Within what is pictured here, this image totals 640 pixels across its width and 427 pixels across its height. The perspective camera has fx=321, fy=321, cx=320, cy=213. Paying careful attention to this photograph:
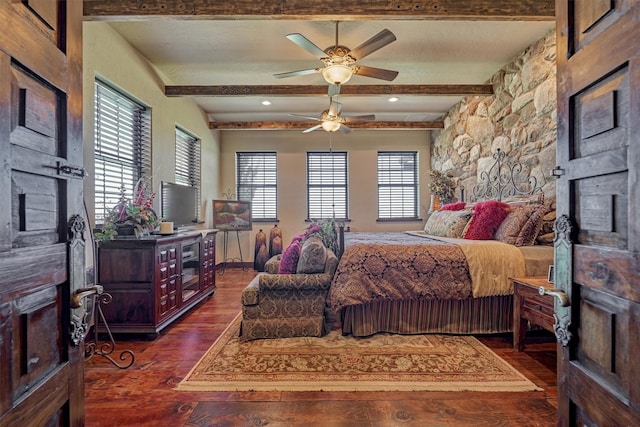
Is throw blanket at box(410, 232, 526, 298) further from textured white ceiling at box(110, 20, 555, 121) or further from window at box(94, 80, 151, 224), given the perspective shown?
window at box(94, 80, 151, 224)

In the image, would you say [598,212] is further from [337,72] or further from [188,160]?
[188,160]

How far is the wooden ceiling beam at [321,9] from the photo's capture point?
2.46 meters

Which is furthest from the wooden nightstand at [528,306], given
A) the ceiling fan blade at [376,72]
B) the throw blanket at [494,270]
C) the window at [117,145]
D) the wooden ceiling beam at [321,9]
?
the window at [117,145]

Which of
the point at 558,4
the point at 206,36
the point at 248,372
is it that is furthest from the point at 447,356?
the point at 206,36

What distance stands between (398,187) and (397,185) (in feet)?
0.15

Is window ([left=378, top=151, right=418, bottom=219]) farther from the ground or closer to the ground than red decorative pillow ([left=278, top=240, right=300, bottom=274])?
farther from the ground

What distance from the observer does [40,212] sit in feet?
2.67

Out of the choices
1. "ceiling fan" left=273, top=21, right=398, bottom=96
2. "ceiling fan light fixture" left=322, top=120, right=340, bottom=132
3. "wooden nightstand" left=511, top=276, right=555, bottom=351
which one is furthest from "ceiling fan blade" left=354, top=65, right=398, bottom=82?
"wooden nightstand" left=511, top=276, right=555, bottom=351

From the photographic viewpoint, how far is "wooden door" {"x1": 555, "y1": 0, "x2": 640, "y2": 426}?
705 millimetres

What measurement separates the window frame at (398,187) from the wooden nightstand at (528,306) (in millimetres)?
4006

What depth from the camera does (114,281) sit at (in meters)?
2.82

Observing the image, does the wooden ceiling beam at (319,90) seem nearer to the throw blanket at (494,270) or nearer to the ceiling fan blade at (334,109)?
the ceiling fan blade at (334,109)

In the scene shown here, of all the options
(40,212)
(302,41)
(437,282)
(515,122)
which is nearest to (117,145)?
(302,41)

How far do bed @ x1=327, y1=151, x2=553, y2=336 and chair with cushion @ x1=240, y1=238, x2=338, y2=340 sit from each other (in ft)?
0.42
